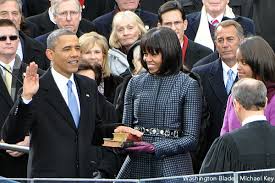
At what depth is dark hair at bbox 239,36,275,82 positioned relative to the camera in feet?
35.1

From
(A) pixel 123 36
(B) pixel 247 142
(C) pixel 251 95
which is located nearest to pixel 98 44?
(A) pixel 123 36

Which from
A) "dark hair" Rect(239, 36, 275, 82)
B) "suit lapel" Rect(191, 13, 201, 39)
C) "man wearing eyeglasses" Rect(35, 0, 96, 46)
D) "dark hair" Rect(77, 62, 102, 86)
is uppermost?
"man wearing eyeglasses" Rect(35, 0, 96, 46)

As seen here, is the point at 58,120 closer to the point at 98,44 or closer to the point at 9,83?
the point at 9,83

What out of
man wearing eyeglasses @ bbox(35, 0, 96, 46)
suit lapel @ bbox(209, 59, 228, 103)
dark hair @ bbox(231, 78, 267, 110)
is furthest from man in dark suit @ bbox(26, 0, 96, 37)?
dark hair @ bbox(231, 78, 267, 110)

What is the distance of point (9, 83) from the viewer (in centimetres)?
1204

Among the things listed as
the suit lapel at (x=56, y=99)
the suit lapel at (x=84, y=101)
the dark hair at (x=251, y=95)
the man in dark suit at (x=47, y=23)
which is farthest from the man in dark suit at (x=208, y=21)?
the dark hair at (x=251, y=95)

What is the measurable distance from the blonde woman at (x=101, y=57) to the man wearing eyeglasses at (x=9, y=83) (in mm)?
974

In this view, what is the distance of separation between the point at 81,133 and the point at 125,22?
3.21 metres

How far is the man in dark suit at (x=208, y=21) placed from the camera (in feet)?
46.7

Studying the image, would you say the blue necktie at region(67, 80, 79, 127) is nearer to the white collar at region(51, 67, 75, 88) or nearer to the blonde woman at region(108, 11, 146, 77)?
the white collar at region(51, 67, 75, 88)

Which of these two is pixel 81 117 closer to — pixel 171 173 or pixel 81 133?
pixel 81 133

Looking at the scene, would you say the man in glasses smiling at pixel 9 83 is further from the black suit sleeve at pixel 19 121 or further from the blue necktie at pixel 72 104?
the black suit sleeve at pixel 19 121

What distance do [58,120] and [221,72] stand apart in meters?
2.49

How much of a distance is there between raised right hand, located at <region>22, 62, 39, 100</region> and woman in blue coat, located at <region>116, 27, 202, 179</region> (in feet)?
3.03
